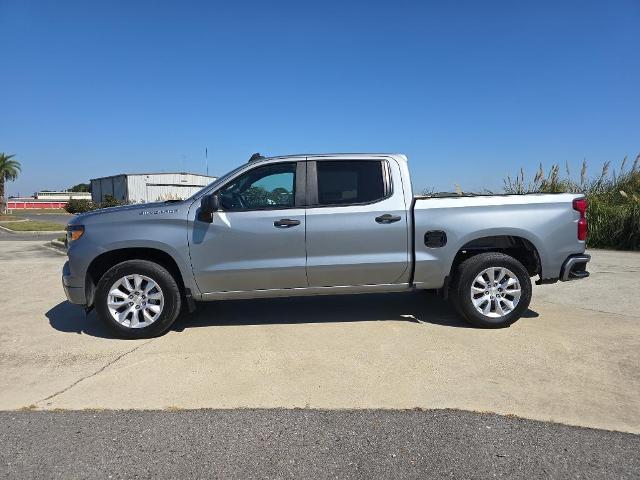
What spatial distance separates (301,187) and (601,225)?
34.0 ft

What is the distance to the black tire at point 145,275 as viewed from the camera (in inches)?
201

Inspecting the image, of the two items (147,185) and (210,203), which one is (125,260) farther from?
(147,185)

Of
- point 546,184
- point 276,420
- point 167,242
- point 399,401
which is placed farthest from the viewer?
point 546,184

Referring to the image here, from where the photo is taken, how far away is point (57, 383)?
13.4ft

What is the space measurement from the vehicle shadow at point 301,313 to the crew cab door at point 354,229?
745mm

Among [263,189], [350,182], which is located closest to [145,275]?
[263,189]

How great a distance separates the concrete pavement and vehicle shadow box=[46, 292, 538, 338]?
0.02 metres

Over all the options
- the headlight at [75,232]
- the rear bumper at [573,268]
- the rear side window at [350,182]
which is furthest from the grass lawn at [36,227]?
the rear bumper at [573,268]

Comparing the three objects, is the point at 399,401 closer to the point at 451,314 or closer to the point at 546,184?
the point at 451,314

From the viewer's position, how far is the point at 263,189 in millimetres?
5332

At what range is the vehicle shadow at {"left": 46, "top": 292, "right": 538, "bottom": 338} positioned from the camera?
571cm

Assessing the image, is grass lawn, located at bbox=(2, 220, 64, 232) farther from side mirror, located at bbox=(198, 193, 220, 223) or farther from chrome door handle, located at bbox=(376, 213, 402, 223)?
chrome door handle, located at bbox=(376, 213, 402, 223)

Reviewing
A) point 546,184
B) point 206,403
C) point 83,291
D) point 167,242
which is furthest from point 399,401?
point 546,184

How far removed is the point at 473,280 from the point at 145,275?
3.49 metres
